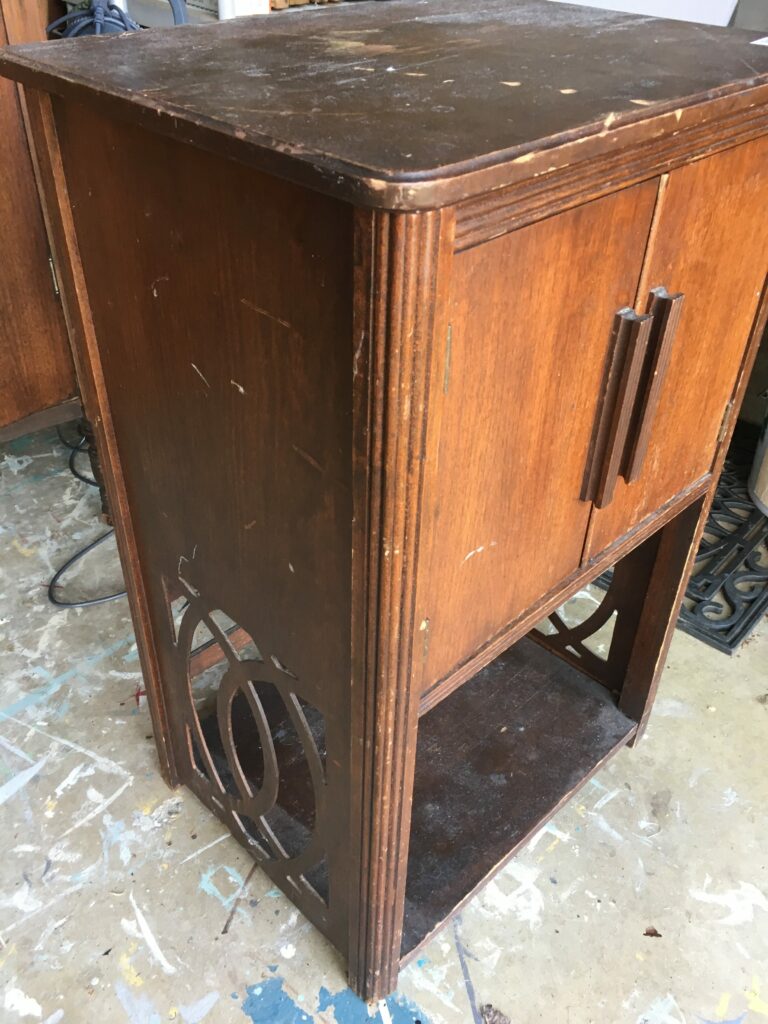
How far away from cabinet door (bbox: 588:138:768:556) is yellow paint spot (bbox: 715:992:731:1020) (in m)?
0.72

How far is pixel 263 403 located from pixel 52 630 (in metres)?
1.22

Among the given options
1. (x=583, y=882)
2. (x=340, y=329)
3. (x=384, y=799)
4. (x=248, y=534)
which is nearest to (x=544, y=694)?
(x=583, y=882)

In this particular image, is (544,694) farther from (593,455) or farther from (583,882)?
(593,455)

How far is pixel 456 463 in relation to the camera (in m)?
0.80

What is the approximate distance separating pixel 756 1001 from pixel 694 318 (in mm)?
1002

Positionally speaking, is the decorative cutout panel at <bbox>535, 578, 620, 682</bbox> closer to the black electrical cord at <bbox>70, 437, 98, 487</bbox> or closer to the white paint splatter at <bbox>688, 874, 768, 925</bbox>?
the white paint splatter at <bbox>688, 874, 768, 925</bbox>

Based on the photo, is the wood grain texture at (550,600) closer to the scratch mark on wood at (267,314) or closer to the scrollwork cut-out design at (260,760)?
the scrollwork cut-out design at (260,760)

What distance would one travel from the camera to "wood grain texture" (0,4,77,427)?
1691 millimetres

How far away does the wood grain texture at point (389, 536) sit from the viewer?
0.62 m

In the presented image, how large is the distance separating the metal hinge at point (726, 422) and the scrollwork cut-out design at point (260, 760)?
27.7 inches

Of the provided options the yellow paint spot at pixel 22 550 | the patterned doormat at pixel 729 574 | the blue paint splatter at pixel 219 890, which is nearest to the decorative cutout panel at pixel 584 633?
the patterned doormat at pixel 729 574

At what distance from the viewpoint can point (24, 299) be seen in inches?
73.5

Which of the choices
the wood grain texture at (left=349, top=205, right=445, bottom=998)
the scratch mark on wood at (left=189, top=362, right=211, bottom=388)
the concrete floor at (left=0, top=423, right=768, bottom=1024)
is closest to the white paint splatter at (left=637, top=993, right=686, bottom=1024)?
the concrete floor at (left=0, top=423, right=768, bottom=1024)

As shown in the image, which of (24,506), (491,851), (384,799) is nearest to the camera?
(384,799)
